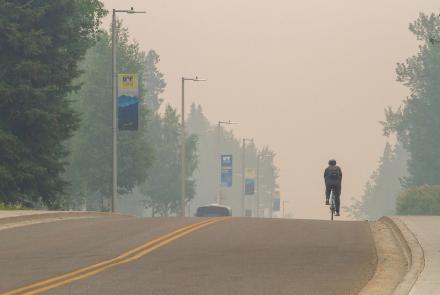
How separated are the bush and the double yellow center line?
47013 millimetres

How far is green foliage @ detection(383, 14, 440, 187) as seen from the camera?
11325 cm

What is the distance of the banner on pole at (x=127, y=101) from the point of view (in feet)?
176

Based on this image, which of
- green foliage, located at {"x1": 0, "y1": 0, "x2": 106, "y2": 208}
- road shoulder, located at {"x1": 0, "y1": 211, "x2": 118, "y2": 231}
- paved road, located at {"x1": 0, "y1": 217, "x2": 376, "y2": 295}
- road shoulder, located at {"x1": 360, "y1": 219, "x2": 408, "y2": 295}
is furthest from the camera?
green foliage, located at {"x1": 0, "y1": 0, "x2": 106, "y2": 208}

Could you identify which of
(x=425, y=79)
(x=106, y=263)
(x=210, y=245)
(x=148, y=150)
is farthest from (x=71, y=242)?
(x=425, y=79)

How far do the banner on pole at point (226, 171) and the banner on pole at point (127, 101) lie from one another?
4824 cm

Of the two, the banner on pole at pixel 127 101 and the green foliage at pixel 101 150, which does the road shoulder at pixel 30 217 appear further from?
the green foliage at pixel 101 150

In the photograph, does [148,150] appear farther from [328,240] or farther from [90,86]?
[328,240]

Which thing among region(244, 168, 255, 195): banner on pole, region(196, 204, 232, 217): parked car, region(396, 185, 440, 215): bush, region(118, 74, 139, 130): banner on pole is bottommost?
region(196, 204, 232, 217): parked car

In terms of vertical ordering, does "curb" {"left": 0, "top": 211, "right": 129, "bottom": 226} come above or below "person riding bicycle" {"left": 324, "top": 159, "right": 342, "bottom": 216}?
below

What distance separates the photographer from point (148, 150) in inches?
3455

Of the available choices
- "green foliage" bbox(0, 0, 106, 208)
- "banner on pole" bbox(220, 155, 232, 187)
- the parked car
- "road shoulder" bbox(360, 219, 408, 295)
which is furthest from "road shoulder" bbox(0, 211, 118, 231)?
"banner on pole" bbox(220, 155, 232, 187)

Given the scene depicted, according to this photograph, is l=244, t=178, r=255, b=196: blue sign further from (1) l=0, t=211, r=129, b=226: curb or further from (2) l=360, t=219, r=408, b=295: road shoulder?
(2) l=360, t=219, r=408, b=295: road shoulder

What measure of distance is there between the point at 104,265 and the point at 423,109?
99310mm

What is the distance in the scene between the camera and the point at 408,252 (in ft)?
70.1
